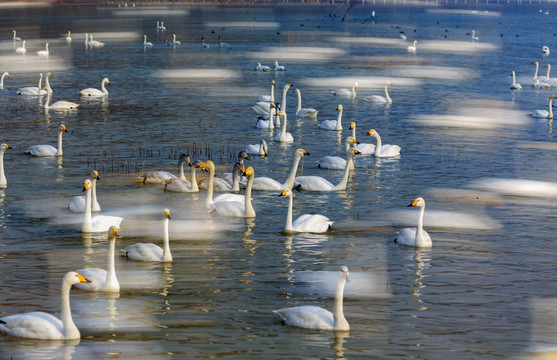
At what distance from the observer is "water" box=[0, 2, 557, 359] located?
643 inches

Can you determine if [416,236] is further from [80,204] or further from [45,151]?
[45,151]

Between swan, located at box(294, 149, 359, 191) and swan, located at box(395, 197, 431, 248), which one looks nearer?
swan, located at box(395, 197, 431, 248)

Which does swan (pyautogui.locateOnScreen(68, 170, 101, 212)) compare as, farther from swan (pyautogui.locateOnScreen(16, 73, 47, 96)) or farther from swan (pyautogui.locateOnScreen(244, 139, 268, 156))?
swan (pyautogui.locateOnScreen(16, 73, 47, 96))

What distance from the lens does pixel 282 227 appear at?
23.8 metres

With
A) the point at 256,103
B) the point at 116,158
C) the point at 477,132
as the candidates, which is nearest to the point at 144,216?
the point at 116,158

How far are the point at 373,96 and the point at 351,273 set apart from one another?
96.2 ft

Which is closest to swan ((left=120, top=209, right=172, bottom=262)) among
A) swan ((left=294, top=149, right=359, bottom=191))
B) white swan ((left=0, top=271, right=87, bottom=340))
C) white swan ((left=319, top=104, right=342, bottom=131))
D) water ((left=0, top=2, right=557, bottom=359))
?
water ((left=0, top=2, right=557, bottom=359))

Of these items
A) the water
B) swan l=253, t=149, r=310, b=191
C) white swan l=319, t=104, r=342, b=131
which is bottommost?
the water

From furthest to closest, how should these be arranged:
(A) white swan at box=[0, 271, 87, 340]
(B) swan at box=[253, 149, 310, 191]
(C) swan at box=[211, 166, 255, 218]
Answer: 1. (B) swan at box=[253, 149, 310, 191]
2. (C) swan at box=[211, 166, 255, 218]
3. (A) white swan at box=[0, 271, 87, 340]

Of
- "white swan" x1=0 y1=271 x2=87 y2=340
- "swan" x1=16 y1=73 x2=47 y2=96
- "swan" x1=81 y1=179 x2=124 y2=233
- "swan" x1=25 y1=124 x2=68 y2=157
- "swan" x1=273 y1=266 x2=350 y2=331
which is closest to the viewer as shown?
"white swan" x1=0 y1=271 x2=87 y2=340

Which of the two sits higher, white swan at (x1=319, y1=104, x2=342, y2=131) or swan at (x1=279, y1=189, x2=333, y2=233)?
white swan at (x1=319, y1=104, x2=342, y2=131)

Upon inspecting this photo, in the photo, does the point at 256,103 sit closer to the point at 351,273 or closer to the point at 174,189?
the point at 174,189

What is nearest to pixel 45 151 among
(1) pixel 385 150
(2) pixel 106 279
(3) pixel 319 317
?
(1) pixel 385 150

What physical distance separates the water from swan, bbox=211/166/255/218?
1.27 ft
